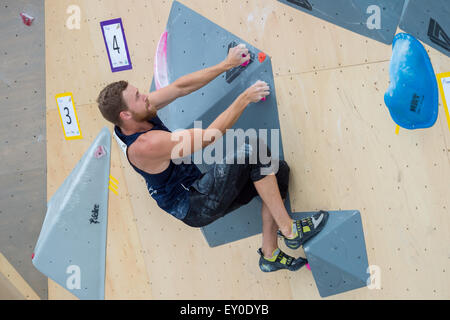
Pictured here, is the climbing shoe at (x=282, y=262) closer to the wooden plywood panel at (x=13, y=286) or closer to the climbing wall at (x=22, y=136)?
the climbing wall at (x=22, y=136)

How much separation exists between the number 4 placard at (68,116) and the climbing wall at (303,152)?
1.5 inches

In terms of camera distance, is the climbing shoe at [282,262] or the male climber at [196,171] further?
the climbing shoe at [282,262]

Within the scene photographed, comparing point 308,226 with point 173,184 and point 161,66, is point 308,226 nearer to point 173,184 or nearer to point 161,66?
point 173,184

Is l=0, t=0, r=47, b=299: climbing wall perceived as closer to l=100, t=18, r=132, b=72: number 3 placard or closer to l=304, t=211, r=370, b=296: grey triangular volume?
l=100, t=18, r=132, b=72: number 3 placard

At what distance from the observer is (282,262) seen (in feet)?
8.77

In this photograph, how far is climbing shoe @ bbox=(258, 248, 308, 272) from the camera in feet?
8.74

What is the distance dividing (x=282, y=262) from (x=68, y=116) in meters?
1.54

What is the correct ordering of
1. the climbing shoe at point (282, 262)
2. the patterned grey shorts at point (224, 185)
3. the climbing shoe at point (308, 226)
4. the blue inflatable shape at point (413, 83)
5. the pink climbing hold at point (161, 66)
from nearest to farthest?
1. the blue inflatable shape at point (413, 83)
2. the patterned grey shorts at point (224, 185)
3. the climbing shoe at point (308, 226)
4. the climbing shoe at point (282, 262)
5. the pink climbing hold at point (161, 66)

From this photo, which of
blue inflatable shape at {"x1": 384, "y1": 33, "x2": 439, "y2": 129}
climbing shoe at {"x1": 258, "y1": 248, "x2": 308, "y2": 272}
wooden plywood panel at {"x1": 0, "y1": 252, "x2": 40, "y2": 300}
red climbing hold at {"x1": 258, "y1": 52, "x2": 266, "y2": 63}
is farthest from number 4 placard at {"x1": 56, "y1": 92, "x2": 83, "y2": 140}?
blue inflatable shape at {"x1": 384, "y1": 33, "x2": 439, "y2": 129}

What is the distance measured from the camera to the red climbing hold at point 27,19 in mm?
3061

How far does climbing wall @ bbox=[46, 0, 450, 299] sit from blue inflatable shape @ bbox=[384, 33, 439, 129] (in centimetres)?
4

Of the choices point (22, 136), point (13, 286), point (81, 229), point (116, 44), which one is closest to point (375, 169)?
point (116, 44)

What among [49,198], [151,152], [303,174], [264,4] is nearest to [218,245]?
[303,174]

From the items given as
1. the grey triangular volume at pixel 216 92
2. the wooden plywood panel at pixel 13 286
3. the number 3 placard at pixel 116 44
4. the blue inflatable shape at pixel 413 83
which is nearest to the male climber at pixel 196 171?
the grey triangular volume at pixel 216 92
